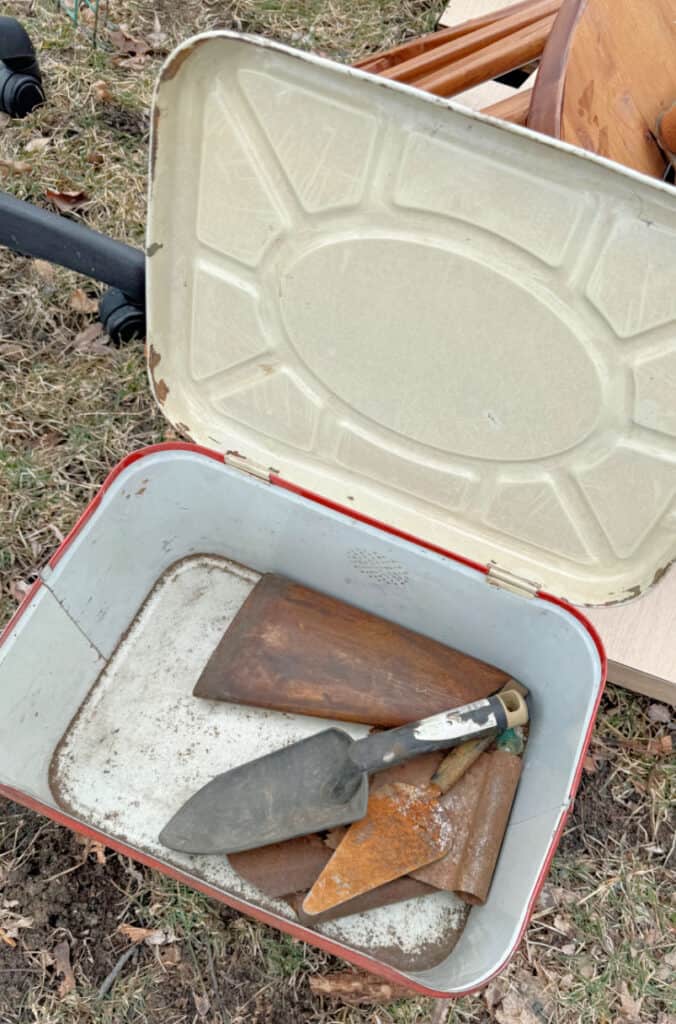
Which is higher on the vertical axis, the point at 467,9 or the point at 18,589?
the point at 467,9

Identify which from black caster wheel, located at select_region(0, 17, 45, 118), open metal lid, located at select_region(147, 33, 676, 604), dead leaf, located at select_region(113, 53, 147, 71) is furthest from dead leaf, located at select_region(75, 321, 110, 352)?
dead leaf, located at select_region(113, 53, 147, 71)

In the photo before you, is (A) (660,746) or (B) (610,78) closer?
(B) (610,78)

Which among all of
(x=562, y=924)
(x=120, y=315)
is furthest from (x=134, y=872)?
(x=120, y=315)

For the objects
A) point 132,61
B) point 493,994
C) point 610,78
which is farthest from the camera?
point 132,61

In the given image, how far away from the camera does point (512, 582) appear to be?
4.39 ft

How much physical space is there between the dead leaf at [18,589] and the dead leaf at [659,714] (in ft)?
5.13

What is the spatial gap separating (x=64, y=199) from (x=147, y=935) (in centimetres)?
204

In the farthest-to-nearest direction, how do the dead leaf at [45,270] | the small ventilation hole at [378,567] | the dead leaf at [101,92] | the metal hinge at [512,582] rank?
the dead leaf at [101,92] < the dead leaf at [45,270] < the small ventilation hole at [378,567] < the metal hinge at [512,582]

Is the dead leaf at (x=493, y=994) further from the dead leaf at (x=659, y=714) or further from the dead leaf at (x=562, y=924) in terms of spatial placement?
the dead leaf at (x=659, y=714)

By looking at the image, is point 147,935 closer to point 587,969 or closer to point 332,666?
point 332,666

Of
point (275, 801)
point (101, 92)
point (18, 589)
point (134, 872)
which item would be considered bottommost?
point (134, 872)

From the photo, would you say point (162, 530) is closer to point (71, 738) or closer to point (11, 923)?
point (71, 738)

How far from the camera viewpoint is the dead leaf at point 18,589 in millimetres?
1912

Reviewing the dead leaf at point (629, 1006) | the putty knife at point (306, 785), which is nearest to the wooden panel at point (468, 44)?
the putty knife at point (306, 785)
